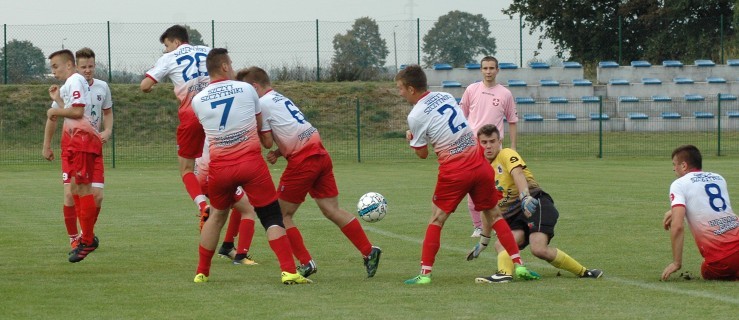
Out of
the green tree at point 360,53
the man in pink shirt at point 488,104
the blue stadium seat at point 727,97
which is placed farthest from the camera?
the green tree at point 360,53

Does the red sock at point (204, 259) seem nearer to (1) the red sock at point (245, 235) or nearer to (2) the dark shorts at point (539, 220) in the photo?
(1) the red sock at point (245, 235)

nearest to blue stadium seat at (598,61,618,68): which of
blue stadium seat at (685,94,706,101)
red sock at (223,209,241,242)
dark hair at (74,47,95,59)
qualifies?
blue stadium seat at (685,94,706,101)

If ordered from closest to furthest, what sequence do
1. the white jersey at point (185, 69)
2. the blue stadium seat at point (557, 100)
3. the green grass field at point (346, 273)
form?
the green grass field at point (346, 273), the white jersey at point (185, 69), the blue stadium seat at point (557, 100)

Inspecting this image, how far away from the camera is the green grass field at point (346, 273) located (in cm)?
749

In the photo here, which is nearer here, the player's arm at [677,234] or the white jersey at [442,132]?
the player's arm at [677,234]

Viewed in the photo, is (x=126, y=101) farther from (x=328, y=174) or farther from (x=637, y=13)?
(x=328, y=174)

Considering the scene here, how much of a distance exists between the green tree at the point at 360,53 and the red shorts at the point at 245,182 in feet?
110

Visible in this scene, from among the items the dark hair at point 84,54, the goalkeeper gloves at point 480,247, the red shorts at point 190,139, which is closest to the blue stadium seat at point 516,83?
the dark hair at point 84,54

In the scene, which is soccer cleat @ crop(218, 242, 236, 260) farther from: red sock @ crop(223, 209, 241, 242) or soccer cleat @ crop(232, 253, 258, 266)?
soccer cleat @ crop(232, 253, 258, 266)

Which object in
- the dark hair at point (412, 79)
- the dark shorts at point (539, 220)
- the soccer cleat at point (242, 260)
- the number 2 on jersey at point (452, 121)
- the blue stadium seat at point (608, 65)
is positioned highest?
the blue stadium seat at point (608, 65)

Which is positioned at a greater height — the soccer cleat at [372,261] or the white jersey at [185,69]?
the white jersey at [185,69]

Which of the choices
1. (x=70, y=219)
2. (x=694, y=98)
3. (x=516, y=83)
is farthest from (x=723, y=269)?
(x=516, y=83)

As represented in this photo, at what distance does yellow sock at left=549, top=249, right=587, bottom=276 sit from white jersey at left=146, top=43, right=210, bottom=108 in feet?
12.9

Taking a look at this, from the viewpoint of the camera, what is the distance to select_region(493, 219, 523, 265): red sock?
8.90 m
